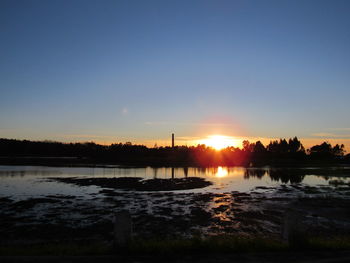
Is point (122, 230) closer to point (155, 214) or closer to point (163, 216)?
point (163, 216)

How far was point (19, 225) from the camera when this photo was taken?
1439cm

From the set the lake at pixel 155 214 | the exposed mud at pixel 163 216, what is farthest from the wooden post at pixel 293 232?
the exposed mud at pixel 163 216

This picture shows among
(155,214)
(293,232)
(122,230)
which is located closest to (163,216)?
(155,214)

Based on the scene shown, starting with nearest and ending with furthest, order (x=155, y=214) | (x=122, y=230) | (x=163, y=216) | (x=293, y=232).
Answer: (x=122, y=230) < (x=293, y=232) < (x=163, y=216) < (x=155, y=214)

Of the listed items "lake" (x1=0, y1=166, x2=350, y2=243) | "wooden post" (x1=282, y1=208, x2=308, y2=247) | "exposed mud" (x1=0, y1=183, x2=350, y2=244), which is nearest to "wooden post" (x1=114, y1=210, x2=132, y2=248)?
"wooden post" (x1=282, y1=208, x2=308, y2=247)

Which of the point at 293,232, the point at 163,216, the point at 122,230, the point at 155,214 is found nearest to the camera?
the point at 122,230

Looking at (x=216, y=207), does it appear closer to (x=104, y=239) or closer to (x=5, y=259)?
(x=104, y=239)

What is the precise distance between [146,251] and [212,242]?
200 cm

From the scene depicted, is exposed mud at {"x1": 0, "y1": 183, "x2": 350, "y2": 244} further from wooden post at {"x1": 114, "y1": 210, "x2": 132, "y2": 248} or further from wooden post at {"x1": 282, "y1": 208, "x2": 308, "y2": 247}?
wooden post at {"x1": 282, "y1": 208, "x2": 308, "y2": 247}

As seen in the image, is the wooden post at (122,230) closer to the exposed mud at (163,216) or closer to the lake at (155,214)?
the lake at (155,214)

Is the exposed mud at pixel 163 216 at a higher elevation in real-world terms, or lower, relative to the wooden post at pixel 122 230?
lower

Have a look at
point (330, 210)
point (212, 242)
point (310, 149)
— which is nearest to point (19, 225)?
point (212, 242)

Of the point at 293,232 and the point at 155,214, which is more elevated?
the point at 293,232

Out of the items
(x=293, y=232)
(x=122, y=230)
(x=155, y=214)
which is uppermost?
(x=122, y=230)
